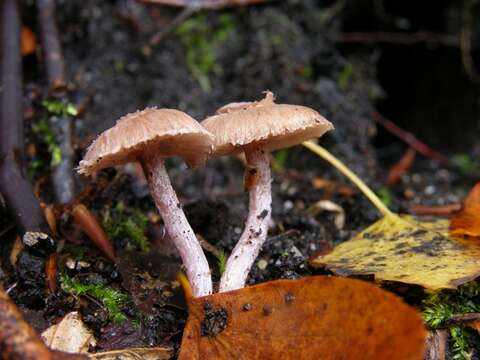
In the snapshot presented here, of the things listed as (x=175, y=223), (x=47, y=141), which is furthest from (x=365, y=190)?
(x=47, y=141)

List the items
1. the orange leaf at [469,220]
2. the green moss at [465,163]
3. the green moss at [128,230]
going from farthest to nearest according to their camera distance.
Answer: the green moss at [465,163] → the green moss at [128,230] → the orange leaf at [469,220]

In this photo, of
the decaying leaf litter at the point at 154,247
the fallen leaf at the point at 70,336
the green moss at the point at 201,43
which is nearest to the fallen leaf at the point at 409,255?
the decaying leaf litter at the point at 154,247

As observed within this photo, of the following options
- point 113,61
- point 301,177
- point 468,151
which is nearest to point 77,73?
point 113,61

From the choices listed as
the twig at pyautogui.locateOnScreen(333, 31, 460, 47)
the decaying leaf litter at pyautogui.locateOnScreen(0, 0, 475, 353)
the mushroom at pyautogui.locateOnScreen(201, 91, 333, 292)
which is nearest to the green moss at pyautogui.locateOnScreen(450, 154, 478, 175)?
the twig at pyautogui.locateOnScreen(333, 31, 460, 47)

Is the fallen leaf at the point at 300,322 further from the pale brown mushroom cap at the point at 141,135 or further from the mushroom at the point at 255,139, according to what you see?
the pale brown mushroom cap at the point at 141,135

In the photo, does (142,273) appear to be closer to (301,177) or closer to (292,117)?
(292,117)

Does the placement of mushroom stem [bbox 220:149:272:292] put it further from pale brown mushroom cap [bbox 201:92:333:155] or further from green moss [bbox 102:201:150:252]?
green moss [bbox 102:201:150:252]

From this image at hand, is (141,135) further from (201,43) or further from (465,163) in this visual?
(465,163)
